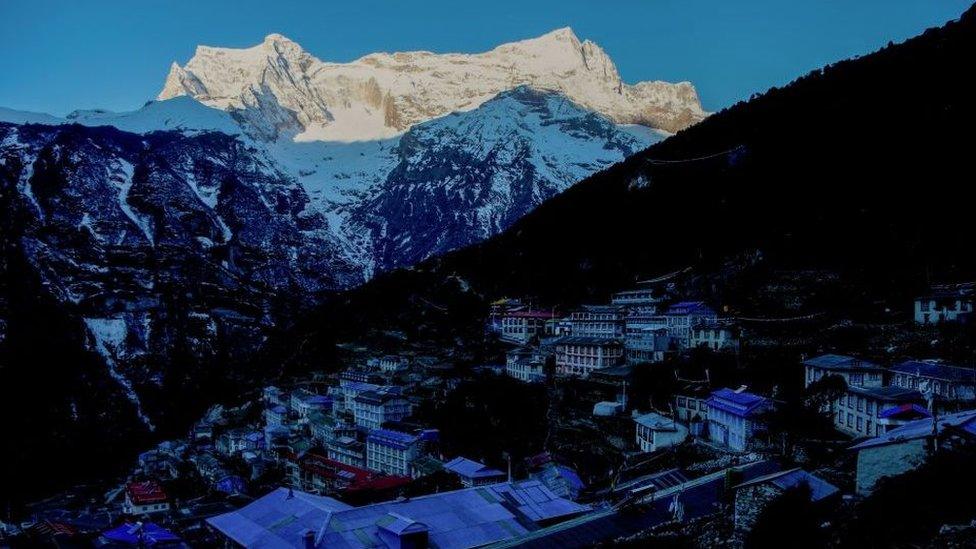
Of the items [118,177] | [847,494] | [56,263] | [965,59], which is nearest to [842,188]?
[965,59]

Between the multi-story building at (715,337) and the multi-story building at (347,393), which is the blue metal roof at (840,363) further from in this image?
the multi-story building at (347,393)

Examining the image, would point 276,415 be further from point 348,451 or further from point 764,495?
point 764,495

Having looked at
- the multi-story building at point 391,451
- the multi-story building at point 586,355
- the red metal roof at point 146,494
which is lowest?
the red metal roof at point 146,494

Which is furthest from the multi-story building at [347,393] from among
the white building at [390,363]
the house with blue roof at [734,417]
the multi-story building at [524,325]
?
the house with blue roof at [734,417]

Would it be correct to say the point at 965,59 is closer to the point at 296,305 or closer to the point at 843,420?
the point at 843,420

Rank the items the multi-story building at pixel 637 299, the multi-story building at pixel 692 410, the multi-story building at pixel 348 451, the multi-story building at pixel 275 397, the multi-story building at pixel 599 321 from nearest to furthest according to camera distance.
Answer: the multi-story building at pixel 692 410 < the multi-story building at pixel 348 451 < the multi-story building at pixel 599 321 < the multi-story building at pixel 637 299 < the multi-story building at pixel 275 397
